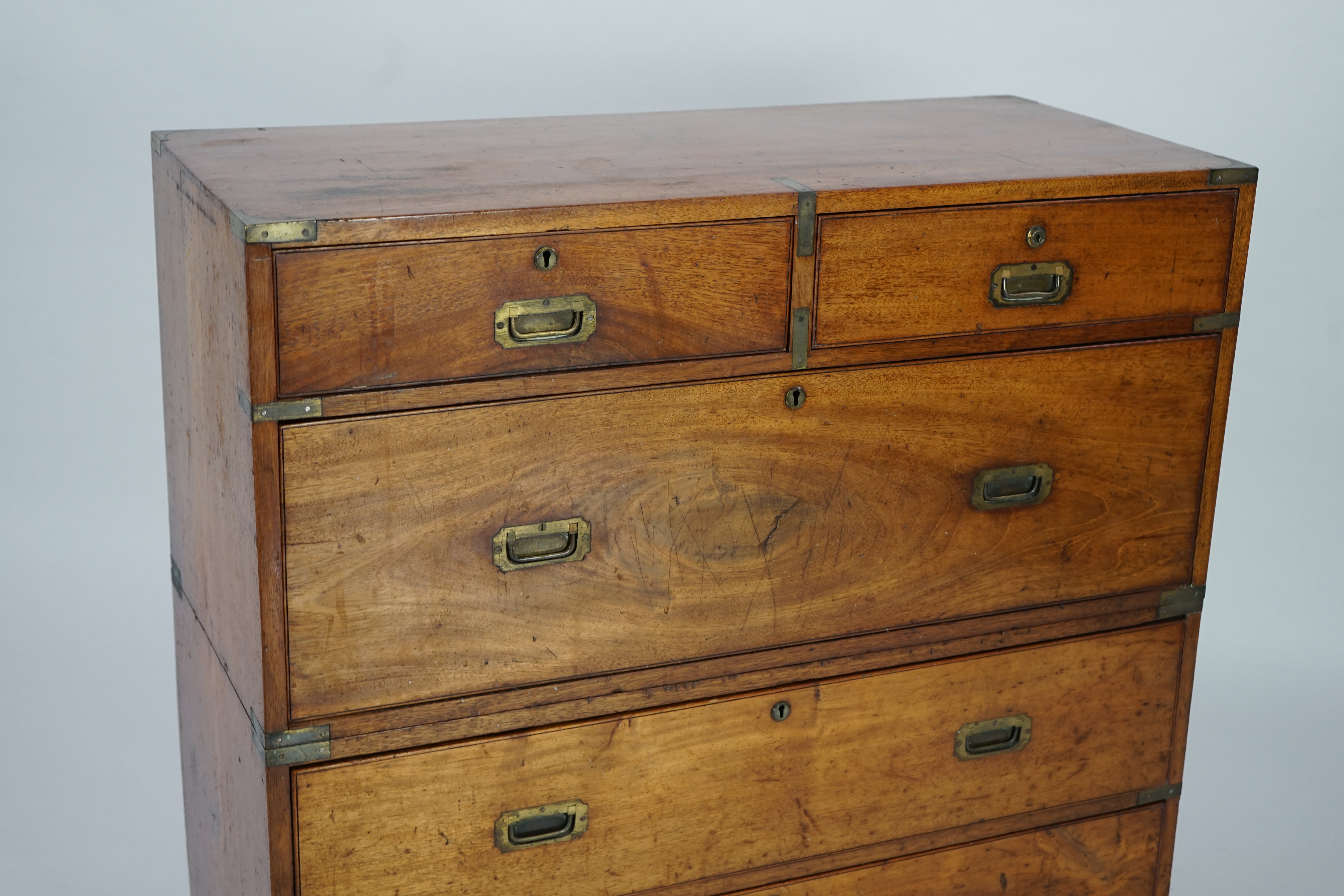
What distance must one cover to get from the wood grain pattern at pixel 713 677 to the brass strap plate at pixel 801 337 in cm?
43

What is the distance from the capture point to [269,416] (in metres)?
2.18

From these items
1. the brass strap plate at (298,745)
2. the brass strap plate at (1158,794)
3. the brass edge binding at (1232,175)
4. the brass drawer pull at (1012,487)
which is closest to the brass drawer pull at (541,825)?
the brass strap plate at (298,745)

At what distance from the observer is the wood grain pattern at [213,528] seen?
2260 mm

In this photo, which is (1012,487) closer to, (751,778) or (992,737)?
(992,737)

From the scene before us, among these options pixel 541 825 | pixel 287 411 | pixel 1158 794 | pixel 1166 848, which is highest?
pixel 287 411

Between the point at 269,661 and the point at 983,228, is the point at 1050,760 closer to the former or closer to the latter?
the point at 983,228

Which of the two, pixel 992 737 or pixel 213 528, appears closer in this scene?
pixel 213 528

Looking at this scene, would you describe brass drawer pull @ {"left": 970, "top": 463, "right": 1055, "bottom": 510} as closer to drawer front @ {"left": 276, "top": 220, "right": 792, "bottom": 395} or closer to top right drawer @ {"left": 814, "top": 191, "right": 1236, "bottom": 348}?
top right drawer @ {"left": 814, "top": 191, "right": 1236, "bottom": 348}

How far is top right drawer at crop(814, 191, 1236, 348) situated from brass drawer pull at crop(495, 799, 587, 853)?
735 millimetres

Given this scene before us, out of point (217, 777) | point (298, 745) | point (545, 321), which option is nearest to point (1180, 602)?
point (545, 321)

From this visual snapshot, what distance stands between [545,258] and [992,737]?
43.1 inches

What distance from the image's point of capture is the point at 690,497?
246 cm

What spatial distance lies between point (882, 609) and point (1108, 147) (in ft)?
2.61

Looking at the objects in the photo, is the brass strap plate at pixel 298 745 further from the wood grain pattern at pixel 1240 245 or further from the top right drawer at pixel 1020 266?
the wood grain pattern at pixel 1240 245
